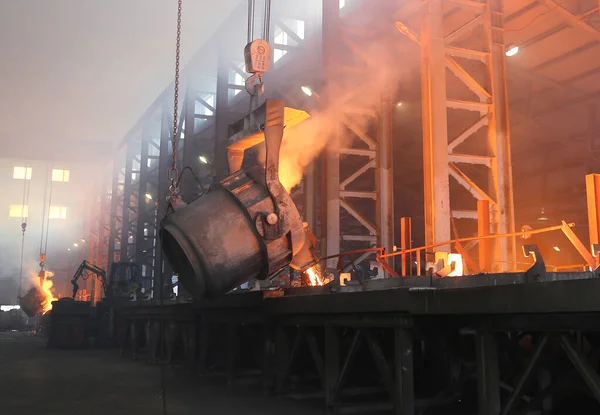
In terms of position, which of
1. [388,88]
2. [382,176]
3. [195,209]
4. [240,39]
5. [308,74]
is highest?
[240,39]

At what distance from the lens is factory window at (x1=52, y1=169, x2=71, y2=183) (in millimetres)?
38625

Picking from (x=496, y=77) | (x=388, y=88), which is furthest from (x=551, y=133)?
(x=496, y=77)

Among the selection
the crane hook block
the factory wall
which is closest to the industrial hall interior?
the crane hook block

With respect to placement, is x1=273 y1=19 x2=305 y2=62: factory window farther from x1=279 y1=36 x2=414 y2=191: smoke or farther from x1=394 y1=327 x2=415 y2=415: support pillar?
x1=394 y1=327 x2=415 y2=415: support pillar

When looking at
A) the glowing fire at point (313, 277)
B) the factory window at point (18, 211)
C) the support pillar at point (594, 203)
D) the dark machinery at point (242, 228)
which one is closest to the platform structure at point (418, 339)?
the glowing fire at point (313, 277)

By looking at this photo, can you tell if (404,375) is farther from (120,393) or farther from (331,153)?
(331,153)

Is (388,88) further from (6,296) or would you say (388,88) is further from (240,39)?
(6,296)

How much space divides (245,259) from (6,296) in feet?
123

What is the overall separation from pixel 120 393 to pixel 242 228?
4.65 m

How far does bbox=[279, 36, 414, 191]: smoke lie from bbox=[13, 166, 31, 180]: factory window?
106 feet

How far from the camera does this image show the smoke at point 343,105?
10875 millimetres

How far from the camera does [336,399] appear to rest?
5.39 meters

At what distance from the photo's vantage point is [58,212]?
3791 cm

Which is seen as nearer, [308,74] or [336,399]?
[336,399]
